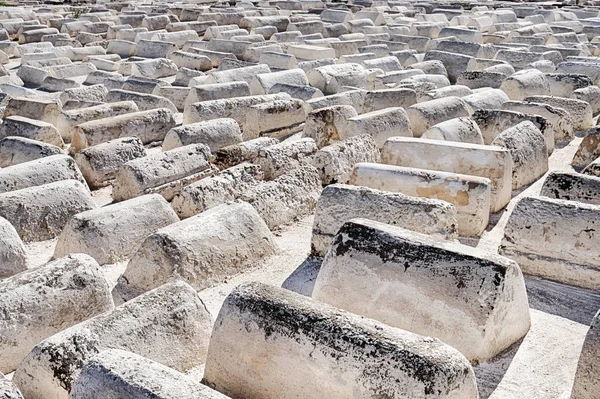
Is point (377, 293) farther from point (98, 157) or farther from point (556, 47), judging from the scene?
point (556, 47)

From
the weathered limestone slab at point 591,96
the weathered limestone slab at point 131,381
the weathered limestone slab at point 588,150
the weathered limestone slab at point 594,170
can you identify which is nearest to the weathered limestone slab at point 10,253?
the weathered limestone slab at point 131,381

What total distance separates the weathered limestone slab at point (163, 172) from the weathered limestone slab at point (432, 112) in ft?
10.6

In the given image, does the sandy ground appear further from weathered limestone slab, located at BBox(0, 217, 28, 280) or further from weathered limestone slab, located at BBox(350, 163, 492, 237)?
weathered limestone slab, located at BBox(0, 217, 28, 280)

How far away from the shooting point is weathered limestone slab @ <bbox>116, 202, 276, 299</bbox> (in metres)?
5.90

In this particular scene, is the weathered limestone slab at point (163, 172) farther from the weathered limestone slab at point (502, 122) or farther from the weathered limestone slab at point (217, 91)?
the weathered limestone slab at point (502, 122)

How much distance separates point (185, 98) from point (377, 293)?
7.76 metres

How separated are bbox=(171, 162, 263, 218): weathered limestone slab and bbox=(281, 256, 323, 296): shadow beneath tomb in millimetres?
1263

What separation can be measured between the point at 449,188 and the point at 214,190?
229 cm

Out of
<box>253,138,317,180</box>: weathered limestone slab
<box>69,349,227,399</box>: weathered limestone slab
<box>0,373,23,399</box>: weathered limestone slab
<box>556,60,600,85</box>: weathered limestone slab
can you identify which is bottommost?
<box>556,60,600,85</box>: weathered limestone slab

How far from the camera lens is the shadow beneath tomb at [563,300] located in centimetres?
577

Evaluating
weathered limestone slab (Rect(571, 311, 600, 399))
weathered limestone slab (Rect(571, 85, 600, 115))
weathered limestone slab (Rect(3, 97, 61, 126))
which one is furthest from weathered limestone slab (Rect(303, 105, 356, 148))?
weathered limestone slab (Rect(571, 311, 600, 399))

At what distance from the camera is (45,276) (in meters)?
5.06

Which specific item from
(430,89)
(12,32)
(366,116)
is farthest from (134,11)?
(366,116)

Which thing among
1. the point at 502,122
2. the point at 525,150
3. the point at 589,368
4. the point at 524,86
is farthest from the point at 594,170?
the point at 524,86
